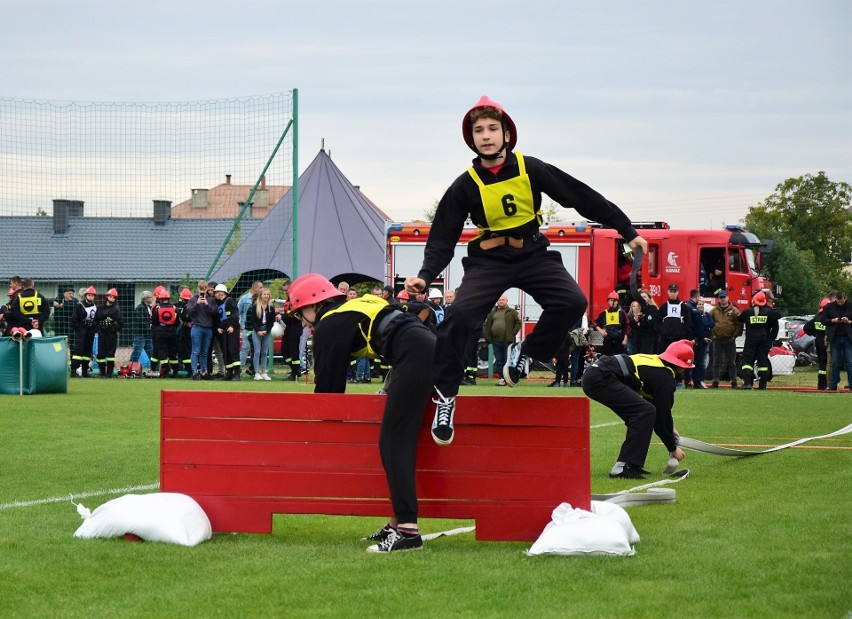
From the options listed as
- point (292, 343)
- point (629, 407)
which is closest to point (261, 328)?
point (292, 343)

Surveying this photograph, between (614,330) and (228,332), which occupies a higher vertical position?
(614,330)

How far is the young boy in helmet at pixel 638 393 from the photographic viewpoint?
412 inches

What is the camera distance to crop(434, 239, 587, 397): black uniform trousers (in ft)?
23.6

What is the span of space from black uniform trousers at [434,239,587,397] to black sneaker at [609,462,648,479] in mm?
3286

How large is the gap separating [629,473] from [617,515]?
143 inches

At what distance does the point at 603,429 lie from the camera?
48.5 ft

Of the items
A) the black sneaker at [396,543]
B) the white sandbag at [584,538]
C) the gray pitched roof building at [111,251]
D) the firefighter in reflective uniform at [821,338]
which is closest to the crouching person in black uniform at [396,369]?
the black sneaker at [396,543]

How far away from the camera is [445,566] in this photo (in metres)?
6.34

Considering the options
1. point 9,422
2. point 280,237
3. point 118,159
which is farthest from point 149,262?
point 9,422

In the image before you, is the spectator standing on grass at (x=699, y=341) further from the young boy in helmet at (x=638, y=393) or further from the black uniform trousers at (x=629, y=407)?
the black uniform trousers at (x=629, y=407)

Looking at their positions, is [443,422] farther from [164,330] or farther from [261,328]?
[164,330]

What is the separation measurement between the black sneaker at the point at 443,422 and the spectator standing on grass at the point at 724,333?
63.2 feet

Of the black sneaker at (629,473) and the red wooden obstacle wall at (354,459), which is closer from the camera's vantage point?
the red wooden obstacle wall at (354,459)

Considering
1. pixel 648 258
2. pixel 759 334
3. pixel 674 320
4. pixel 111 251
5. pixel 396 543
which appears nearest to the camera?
pixel 396 543
